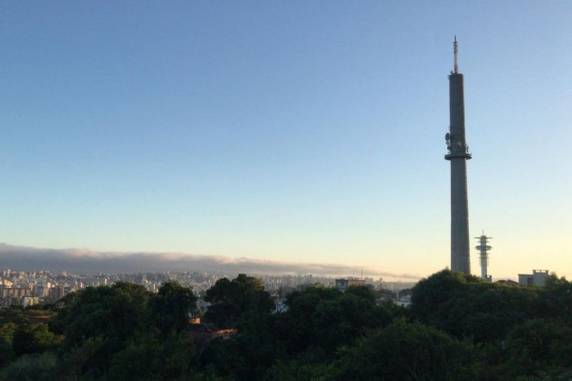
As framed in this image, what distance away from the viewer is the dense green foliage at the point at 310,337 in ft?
68.5

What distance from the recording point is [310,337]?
113 feet

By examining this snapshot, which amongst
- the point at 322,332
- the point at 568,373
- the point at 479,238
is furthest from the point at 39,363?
the point at 479,238

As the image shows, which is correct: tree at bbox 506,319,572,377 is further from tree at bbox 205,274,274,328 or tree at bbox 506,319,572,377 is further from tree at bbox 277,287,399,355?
tree at bbox 205,274,274,328

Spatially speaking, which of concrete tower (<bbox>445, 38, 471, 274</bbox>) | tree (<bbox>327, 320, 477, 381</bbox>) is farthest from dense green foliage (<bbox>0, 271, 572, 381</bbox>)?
concrete tower (<bbox>445, 38, 471, 274</bbox>)

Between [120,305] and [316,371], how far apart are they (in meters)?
16.6

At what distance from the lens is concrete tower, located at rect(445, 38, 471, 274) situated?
66.6 meters

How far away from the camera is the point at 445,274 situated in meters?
44.8

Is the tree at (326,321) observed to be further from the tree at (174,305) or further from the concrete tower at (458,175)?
the concrete tower at (458,175)

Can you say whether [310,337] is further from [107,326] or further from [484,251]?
[484,251]

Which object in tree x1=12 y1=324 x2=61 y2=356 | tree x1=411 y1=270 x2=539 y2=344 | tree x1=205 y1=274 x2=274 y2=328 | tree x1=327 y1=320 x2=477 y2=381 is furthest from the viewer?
tree x1=205 y1=274 x2=274 y2=328

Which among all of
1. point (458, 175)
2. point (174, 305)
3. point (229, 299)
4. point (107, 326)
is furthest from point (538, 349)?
→ point (458, 175)

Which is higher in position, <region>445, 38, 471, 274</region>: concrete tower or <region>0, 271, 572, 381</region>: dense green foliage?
<region>445, 38, 471, 274</region>: concrete tower

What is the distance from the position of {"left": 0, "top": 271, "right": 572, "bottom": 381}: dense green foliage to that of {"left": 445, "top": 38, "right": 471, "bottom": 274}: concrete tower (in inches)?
655

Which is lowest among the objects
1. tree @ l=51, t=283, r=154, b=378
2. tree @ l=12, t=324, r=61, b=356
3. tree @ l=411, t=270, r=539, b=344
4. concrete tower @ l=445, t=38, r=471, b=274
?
tree @ l=12, t=324, r=61, b=356
